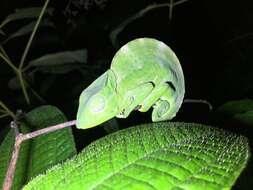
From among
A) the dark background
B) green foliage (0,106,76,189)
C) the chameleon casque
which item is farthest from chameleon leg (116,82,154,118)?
the dark background

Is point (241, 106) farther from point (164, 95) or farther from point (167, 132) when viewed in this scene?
point (167, 132)

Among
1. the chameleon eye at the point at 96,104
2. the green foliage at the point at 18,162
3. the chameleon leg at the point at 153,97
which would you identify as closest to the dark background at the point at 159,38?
the green foliage at the point at 18,162

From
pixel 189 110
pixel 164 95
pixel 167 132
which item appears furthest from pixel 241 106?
pixel 189 110

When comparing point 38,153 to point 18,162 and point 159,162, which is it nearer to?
point 18,162

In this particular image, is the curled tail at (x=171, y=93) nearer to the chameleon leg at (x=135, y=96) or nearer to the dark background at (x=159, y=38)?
the chameleon leg at (x=135, y=96)

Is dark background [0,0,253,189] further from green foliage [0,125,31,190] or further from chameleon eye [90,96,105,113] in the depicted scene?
chameleon eye [90,96,105,113]

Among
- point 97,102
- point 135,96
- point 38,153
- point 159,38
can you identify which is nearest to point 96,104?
point 97,102
